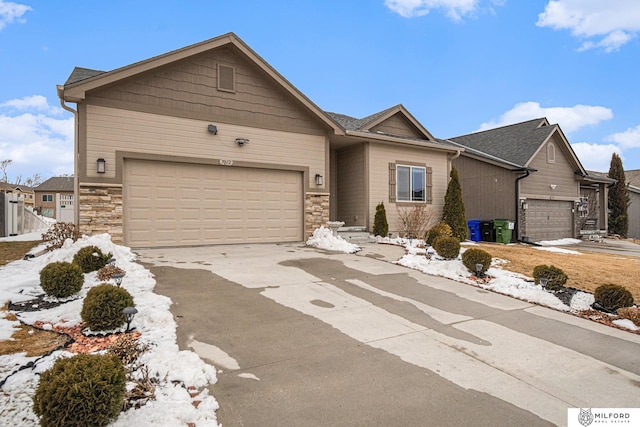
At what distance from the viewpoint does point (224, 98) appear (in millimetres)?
9703

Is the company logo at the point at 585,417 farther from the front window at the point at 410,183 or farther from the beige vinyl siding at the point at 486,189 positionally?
the beige vinyl siding at the point at 486,189

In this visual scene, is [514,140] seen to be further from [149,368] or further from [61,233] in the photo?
[149,368]

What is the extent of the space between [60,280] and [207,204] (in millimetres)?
4988

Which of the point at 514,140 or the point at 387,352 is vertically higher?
the point at 514,140

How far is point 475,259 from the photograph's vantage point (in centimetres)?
711

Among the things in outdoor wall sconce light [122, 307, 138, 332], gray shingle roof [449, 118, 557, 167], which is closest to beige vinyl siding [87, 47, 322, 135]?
outdoor wall sconce light [122, 307, 138, 332]

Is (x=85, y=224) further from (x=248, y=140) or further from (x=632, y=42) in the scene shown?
(x=632, y=42)

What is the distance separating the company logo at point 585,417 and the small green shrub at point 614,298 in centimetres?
346

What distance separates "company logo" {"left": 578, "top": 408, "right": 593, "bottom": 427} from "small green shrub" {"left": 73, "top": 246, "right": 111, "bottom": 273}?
6.59m

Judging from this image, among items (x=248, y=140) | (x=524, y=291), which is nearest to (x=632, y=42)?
(x=524, y=291)

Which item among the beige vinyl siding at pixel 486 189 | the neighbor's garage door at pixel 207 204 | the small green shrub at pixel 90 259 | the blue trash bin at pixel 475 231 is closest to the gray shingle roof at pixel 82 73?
the neighbor's garage door at pixel 207 204

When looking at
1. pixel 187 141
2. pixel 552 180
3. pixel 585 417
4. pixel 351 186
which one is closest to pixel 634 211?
pixel 552 180

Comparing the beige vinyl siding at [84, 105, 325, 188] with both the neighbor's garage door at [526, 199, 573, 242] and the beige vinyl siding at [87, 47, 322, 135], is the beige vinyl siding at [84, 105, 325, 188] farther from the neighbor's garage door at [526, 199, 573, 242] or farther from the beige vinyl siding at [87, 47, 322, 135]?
the neighbor's garage door at [526, 199, 573, 242]

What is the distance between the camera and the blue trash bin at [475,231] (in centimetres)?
1623
